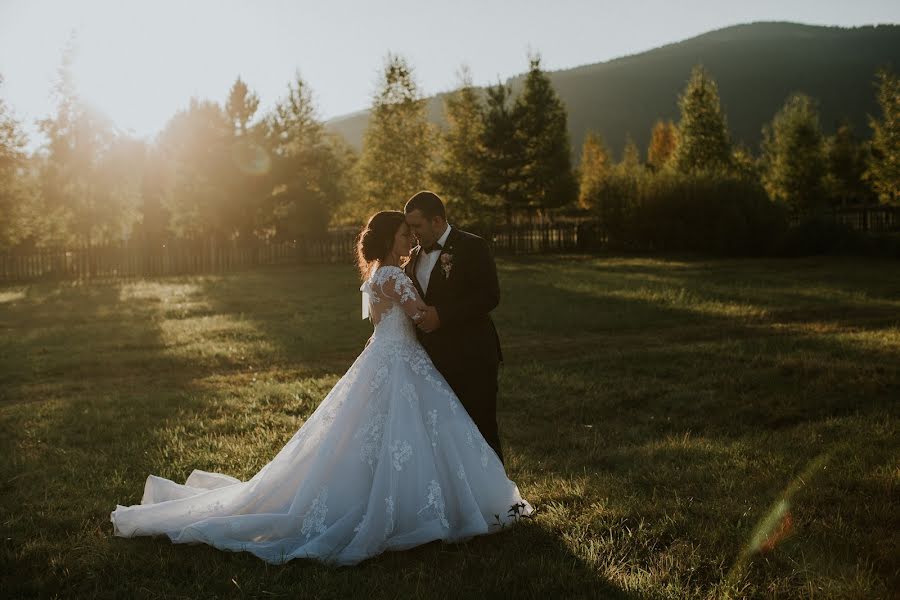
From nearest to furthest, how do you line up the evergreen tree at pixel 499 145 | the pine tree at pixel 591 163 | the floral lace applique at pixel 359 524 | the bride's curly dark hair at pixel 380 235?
the floral lace applique at pixel 359 524
the bride's curly dark hair at pixel 380 235
the evergreen tree at pixel 499 145
the pine tree at pixel 591 163

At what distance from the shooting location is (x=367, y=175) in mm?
37094

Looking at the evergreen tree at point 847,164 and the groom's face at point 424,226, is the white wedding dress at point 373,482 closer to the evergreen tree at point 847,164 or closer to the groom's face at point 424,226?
the groom's face at point 424,226

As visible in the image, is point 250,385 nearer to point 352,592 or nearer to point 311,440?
point 311,440

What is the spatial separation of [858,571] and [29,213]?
31221 mm

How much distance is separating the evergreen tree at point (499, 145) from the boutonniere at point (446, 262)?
3637 centimetres

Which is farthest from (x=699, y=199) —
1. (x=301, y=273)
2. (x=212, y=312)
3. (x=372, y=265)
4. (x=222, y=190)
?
(x=372, y=265)

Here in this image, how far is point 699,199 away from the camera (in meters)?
34.9

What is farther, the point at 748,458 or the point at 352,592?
the point at 748,458

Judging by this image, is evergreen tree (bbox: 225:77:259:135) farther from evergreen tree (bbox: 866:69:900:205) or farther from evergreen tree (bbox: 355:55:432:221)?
evergreen tree (bbox: 866:69:900:205)

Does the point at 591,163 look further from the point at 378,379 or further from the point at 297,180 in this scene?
the point at 378,379

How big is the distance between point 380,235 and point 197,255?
2645 cm

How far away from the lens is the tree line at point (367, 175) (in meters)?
28.3

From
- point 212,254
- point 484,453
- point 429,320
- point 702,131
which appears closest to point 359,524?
point 484,453

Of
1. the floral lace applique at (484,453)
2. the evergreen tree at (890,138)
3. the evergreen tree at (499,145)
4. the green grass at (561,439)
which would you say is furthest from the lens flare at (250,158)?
the floral lace applique at (484,453)
